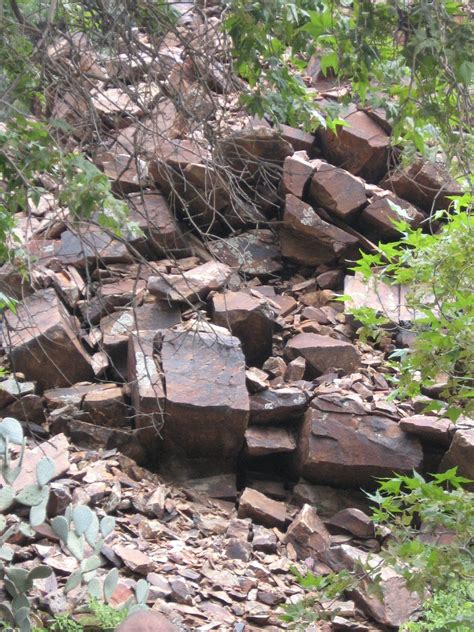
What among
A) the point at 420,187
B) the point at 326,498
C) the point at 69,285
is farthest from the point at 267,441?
the point at 420,187

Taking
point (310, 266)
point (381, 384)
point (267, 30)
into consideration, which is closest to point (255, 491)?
point (381, 384)

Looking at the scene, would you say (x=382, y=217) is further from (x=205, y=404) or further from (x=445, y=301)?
(x=445, y=301)

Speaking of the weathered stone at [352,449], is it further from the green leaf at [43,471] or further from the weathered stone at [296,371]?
the green leaf at [43,471]

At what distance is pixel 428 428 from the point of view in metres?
7.70

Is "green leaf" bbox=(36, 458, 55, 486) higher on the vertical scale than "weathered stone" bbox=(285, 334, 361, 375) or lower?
higher

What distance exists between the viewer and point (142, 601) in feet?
17.3

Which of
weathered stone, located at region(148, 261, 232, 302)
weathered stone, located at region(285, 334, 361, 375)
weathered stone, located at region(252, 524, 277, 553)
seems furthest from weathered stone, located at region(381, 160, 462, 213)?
weathered stone, located at region(252, 524, 277, 553)

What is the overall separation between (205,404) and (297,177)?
10.8 feet

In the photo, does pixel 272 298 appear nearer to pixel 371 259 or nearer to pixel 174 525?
pixel 174 525

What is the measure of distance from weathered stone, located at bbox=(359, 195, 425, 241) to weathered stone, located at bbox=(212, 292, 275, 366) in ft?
6.27

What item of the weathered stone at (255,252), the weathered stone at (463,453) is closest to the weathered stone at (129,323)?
the weathered stone at (255,252)

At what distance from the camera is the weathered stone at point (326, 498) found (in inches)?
303

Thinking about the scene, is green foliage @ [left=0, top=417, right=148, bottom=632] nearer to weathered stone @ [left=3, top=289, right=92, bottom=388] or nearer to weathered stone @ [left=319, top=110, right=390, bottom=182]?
weathered stone @ [left=3, top=289, right=92, bottom=388]

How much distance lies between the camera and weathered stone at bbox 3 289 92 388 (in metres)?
7.95
